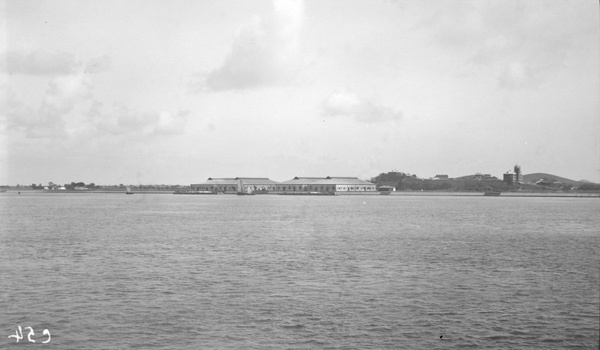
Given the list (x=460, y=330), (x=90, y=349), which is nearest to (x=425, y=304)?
(x=460, y=330)

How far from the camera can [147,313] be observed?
925 inches

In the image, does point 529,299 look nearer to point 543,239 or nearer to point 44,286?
point 44,286

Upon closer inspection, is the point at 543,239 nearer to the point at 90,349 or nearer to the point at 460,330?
the point at 460,330

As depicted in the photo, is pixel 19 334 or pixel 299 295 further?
pixel 299 295

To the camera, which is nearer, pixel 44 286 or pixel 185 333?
pixel 185 333

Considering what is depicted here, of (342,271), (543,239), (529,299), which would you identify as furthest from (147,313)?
(543,239)

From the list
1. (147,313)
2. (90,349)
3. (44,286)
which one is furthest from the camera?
(44,286)

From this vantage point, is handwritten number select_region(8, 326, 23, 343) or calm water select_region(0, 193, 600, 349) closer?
handwritten number select_region(8, 326, 23, 343)

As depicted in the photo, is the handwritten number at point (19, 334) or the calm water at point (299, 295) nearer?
the handwritten number at point (19, 334)

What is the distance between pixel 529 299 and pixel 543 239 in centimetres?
3310

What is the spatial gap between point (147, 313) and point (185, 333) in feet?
11.4

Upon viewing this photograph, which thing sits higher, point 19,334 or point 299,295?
point 299,295

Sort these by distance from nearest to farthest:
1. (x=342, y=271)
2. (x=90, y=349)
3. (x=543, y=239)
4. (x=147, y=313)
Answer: (x=90, y=349) < (x=147, y=313) < (x=342, y=271) < (x=543, y=239)

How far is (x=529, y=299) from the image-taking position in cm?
2647
